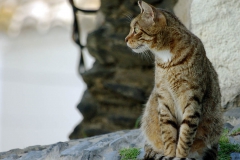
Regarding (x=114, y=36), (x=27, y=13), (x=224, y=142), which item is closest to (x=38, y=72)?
(x=27, y=13)

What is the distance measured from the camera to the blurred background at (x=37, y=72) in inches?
415

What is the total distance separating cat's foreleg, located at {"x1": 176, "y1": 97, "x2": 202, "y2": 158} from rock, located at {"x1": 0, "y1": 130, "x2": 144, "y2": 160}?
0.58 meters

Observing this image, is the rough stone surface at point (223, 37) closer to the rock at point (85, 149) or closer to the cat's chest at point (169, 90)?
the rock at point (85, 149)

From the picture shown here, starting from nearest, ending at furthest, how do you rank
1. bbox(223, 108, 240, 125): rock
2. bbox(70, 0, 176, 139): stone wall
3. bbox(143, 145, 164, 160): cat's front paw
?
bbox(143, 145, 164, 160): cat's front paw → bbox(223, 108, 240, 125): rock → bbox(70, 0, 176, 139): stone wall

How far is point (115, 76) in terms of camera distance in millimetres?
7121

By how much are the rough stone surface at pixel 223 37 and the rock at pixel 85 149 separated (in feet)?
3.12

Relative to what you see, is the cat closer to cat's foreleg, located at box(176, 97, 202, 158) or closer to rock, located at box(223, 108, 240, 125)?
cat's foreleg, located at box(176, 97, 202, 158)

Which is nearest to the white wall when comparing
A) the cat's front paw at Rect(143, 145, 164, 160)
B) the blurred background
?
the blurred background

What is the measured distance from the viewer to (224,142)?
467cm

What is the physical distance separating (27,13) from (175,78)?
7.04 metres

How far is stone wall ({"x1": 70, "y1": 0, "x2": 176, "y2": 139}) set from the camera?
6.90 metres

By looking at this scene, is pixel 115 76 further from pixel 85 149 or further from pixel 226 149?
pixel 226 149

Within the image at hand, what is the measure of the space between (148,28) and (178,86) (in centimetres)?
46

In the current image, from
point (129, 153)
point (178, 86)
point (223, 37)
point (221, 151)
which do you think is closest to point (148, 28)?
point (178, 86)
